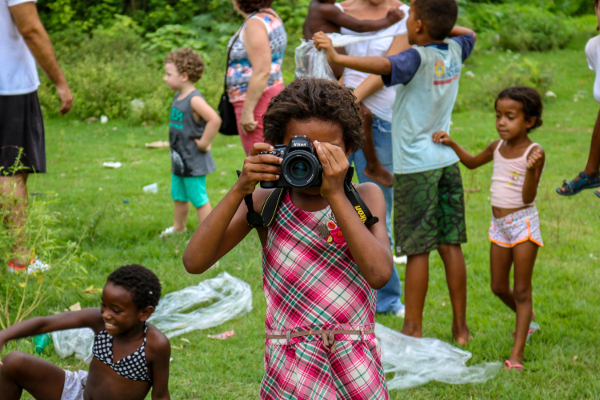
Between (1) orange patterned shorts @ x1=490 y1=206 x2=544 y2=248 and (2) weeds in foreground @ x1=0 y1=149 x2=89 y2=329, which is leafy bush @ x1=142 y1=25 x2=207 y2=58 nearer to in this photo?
(2) weeds in foreground @ x1=0 y1=149 x2=89 y2=329

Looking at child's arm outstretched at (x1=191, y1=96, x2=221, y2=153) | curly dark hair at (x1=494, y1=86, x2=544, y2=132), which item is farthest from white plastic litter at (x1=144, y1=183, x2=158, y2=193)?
curly dark hair at (x1=494, y1=86, x2=544, y2=132)

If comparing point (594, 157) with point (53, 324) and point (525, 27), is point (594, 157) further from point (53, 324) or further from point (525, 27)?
point (525, 27)

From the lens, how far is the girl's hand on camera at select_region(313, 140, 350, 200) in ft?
5.66

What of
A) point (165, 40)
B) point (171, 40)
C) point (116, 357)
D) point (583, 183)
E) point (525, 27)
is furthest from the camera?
point (525, 27)

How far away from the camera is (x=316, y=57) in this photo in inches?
146

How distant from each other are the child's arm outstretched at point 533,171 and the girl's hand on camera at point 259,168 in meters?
1.97

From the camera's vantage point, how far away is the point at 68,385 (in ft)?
8.94

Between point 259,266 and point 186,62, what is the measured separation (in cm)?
186

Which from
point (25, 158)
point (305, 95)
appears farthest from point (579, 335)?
point (25, 158)

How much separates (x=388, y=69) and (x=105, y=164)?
18.2ft

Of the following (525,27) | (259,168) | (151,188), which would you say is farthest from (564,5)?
(259,168)

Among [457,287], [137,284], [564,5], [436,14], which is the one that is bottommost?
[564,5]

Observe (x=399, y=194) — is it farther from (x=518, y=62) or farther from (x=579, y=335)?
(x=518, y=62)

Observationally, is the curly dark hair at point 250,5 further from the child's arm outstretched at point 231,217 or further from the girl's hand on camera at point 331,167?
the girl's hand on camera at point 331,167
